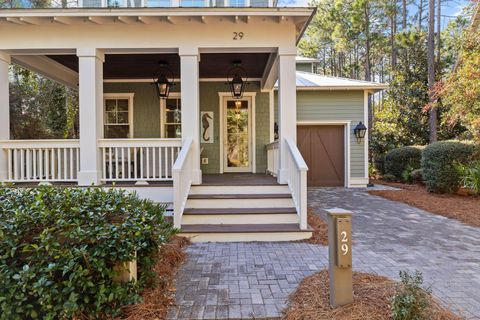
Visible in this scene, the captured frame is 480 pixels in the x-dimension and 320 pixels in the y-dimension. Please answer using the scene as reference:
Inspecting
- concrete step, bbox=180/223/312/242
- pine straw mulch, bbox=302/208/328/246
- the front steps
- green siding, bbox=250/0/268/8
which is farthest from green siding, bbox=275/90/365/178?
concrete step, bbox=180/223/312/242

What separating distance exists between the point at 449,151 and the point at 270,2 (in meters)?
6.38

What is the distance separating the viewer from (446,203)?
777 centimetres

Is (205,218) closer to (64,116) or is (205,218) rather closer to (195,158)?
(195,158)

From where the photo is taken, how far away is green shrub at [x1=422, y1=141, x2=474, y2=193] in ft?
28.9

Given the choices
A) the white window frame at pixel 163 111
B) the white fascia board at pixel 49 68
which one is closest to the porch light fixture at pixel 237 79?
the white window frame at pixel 163 111

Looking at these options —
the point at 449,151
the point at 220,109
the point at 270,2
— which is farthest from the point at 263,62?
the point at 449,151

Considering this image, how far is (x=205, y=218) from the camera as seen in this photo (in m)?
5.07

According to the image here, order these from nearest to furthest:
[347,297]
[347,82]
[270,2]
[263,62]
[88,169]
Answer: [347,297] < [88,169] < [270,2] < [263,62] < [347,82]

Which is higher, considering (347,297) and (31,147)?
(31,147)

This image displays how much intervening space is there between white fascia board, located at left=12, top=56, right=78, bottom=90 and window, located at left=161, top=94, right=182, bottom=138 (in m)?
2.47

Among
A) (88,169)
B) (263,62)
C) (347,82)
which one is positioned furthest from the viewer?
(347,82)

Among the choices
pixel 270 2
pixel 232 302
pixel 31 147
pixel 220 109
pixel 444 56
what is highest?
pixel 444 56

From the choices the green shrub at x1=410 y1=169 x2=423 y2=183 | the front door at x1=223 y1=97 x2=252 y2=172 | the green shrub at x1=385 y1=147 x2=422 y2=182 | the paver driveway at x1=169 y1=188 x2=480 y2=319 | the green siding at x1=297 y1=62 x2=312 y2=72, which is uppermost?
the green siding at x1=297 y1=62 x2=312 y2=72

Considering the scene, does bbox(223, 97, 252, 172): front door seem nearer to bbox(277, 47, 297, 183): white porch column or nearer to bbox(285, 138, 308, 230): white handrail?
bbox(277, 47, 297, 183): white porch column
